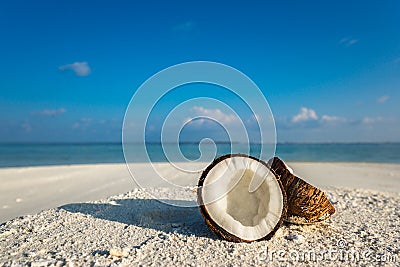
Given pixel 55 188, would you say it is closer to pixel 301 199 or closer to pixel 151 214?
pixel 151 214

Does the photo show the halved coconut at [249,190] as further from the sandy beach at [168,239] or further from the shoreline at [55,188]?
the shoreline at [55,188]

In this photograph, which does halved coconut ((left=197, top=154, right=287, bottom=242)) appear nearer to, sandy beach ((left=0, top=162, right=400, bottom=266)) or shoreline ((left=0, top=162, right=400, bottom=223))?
sandy beach ((left=0, top=162, right=400, bottom=266))

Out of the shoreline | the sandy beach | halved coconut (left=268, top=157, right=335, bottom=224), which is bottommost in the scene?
the shoreline

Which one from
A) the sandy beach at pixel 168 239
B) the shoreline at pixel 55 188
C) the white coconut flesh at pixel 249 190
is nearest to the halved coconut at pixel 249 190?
the white coconut flesh at pixel 249 190

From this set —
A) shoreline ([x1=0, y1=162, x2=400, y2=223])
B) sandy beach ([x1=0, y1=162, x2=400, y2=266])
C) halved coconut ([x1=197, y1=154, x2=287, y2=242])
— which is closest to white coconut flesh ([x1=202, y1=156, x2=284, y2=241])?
halved coconut ([x1=197, y1=154, x2=287, y2=242])

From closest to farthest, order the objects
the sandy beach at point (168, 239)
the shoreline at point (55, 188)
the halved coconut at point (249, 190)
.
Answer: the sandy beach at point (168, 239)
the halved coconut at point (249, 190)
the shoreline at point (55, 188)

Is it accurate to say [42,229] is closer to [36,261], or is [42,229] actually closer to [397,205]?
[36,261]
